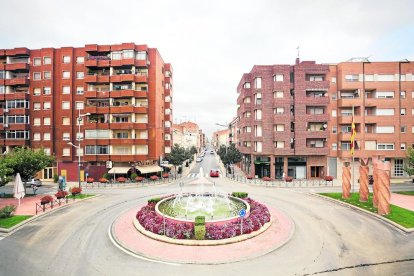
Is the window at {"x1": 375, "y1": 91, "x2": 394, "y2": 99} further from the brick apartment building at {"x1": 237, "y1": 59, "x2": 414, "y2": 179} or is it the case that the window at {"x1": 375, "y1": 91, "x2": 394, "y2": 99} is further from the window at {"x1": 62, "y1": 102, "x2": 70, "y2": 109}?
the window at {"x1": 62, "y1": 102, "x2": 70, "y2": 109}

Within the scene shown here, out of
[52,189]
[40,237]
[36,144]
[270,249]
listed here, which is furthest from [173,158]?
[270,249]

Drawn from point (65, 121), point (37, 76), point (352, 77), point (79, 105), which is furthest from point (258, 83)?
point (37, 76)

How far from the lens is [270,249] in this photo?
14375mm

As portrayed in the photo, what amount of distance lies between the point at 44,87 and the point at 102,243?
135 feet

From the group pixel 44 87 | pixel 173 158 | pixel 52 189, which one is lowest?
pixel 52 189

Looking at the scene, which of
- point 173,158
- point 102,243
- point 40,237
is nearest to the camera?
point 102,243

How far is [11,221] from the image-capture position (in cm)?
1986

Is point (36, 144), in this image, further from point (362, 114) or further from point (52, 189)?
point (362, 114)

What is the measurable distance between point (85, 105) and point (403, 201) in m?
48.4

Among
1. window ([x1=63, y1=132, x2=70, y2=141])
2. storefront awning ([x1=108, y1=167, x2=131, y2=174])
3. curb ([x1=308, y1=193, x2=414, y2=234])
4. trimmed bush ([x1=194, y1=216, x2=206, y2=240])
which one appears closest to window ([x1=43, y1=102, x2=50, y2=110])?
window ([x1=63, y1=132, x2=70, y2=141])

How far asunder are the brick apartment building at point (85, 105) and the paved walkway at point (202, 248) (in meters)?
28.1

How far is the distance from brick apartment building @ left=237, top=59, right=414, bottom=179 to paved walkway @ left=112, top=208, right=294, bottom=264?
29254mm

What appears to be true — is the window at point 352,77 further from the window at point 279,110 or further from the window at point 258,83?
the window at point 258,83

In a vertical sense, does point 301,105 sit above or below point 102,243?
above
